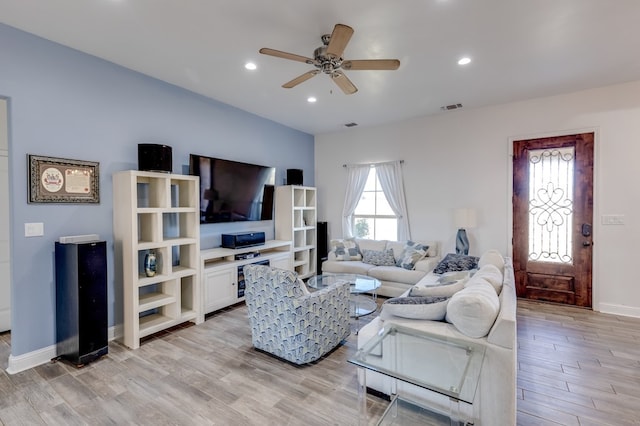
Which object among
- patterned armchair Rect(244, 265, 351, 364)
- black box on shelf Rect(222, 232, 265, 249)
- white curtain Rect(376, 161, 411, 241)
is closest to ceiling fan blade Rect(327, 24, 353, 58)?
patterned armchair Rect(244, 265, 351, 364)

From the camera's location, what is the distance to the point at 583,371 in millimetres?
2545

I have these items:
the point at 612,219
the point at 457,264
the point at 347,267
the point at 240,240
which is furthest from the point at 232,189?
the point at 612,219

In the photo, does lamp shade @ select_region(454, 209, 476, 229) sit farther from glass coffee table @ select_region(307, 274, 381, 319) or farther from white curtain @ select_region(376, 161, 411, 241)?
glass coffee table @ select_region(307, 274, 381, 319)

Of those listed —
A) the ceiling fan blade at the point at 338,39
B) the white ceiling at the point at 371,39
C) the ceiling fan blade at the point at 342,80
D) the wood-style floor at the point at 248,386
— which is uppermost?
the white ceiling at the point at 371,39

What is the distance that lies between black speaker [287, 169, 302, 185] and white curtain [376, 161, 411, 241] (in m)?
1.55

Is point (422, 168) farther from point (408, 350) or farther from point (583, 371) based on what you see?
point (408, 350)

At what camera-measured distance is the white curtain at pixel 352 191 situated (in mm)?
5805

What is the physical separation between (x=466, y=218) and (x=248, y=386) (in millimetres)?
3708

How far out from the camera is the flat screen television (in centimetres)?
400

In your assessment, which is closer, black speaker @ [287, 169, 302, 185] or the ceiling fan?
the ceiling fan

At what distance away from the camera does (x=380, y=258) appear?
4879 mm

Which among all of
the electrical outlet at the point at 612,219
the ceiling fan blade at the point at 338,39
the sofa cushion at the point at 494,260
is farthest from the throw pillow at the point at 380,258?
the ceiling fan blade at the point at 338,39

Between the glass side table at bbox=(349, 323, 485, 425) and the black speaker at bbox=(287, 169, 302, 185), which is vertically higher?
the black speaker at bbox=(287, 169, 302, 185)

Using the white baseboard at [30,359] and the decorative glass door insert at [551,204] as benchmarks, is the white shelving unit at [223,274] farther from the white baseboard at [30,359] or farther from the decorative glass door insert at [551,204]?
the decorative glass door insert at [551,204]
